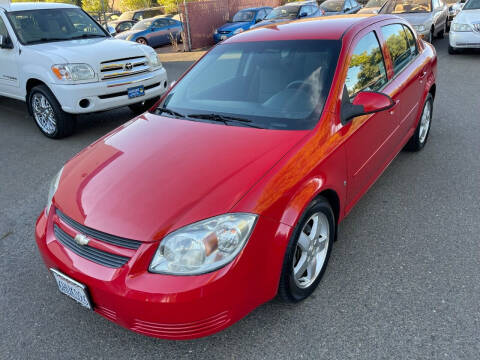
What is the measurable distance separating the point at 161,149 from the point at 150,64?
4175 millimetres

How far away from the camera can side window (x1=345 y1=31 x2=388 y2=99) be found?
288 cm

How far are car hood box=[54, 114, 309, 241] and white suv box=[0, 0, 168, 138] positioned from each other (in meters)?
3.06

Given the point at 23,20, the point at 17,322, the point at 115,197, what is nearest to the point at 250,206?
the point at 115,197

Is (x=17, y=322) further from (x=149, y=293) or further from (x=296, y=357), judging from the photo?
(x=296, y=357)

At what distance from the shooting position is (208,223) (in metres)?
1.96

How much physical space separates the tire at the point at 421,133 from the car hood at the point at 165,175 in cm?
252

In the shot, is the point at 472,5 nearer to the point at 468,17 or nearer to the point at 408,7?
the point at 468,17

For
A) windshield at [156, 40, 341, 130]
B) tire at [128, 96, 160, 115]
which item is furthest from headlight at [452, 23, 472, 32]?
windshield at [156, 40, 341, 130]

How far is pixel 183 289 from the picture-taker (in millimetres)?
1856

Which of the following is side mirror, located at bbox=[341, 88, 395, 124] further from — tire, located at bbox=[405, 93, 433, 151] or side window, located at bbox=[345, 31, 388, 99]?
tire, located at bbox=[405, 93, 433, 151]

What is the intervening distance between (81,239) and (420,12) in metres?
11.2

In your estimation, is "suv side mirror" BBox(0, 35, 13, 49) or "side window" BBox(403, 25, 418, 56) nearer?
"side window" BBox(403, 25, 418, 56)

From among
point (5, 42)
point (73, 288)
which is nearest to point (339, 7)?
point (5, 42)

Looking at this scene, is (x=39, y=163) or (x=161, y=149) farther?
(x=39, y=163)
